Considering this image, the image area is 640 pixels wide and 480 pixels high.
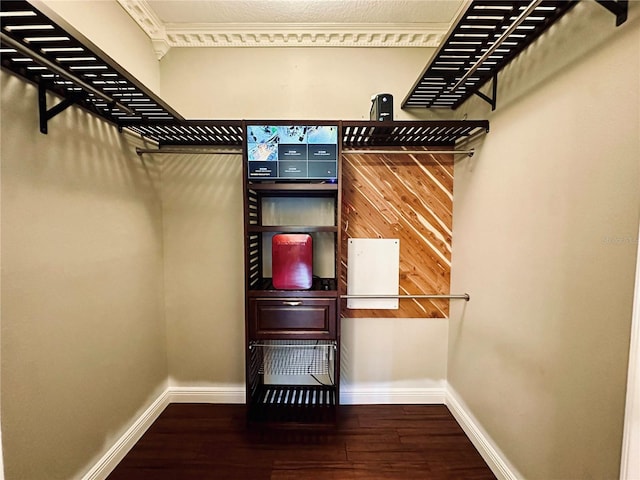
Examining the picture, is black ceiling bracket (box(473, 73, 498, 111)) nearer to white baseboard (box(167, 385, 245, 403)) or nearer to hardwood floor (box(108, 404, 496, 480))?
hardwood floor (box(108, 404, 496, 480))

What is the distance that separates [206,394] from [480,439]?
6.42ft

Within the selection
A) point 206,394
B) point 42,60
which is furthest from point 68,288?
point 206,394

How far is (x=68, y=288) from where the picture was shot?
4.18 ft

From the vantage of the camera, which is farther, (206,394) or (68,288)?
(206,394)

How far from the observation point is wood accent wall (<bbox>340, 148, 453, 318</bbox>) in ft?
6.64

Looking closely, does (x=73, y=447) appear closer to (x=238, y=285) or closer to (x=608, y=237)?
(x=238, y=285)

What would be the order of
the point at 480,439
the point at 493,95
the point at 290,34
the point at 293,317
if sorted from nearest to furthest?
the point at 493,95 < the point at 480,439 < the point at 293,317 < the point at 290,34

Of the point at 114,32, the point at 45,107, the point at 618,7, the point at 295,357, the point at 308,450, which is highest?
the point at 114,32

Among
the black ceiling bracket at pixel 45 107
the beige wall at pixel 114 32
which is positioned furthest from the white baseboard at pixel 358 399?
the beige wall at pixel 114 32

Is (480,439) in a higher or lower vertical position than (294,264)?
lower

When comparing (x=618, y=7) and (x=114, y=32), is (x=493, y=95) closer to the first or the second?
(x=618, y=7)

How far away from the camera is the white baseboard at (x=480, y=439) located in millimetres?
1424

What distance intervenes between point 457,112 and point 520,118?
727mm

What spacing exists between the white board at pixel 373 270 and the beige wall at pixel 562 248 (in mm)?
599
